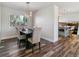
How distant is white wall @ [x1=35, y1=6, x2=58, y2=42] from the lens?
15.1 ft

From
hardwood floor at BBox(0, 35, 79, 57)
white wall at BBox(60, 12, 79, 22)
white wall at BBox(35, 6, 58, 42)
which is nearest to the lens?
hardwood floor at BBox(0, 35, 79, 57)

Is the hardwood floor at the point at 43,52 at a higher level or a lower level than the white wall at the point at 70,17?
lower

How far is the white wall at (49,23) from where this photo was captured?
15.1ft

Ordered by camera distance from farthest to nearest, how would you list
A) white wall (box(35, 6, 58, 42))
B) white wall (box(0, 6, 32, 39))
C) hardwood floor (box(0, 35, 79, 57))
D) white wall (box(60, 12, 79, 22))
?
white wall (box(60, 12, 79, 22)) → white wall (box(0, 6, 32, 39)) → white wall (box(35, 6, 58, 42)) → hardwood floor (box(0, 35, 79, 57))

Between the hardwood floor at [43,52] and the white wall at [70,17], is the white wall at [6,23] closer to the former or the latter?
the hardwood floor at [43,52]

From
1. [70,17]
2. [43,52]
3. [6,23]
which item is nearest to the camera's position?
[43,52]

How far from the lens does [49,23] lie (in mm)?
4852

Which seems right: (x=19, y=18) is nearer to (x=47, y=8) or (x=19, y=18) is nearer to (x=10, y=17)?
(x=10, y=17)

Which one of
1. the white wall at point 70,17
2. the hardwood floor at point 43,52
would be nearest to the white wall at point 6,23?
the hardwood floor at point 43,52

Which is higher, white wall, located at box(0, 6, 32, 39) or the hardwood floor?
white wall, located at box(0, 6, 32, 39)

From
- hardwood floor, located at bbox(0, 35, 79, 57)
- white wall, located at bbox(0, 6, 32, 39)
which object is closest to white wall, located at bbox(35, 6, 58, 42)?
hardwood floor, located at bbox(0, 35, 79, 57)

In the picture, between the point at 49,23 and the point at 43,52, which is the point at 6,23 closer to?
the point at 49,23

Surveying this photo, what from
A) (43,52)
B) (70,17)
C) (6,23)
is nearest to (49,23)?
(43,52)

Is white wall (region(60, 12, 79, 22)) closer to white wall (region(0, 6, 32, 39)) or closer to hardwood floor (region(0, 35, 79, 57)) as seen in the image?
hardwood floor (region(0, 35, 79, 57))
